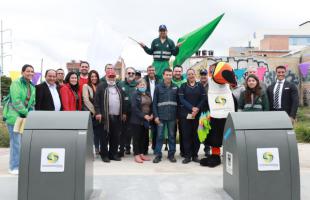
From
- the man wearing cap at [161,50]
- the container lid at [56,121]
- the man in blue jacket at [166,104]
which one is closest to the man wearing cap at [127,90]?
the man in blue jacket at [166,104]

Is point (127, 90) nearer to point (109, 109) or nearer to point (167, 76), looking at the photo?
point (109, 109)

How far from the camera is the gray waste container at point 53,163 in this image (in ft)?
12.8

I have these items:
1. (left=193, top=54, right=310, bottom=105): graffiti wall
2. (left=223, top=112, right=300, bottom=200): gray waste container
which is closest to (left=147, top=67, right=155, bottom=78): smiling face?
(left=223, top=112, right=300, bottom=200): gray waste container

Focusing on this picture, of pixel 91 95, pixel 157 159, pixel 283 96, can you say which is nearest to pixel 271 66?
pixel 283 96

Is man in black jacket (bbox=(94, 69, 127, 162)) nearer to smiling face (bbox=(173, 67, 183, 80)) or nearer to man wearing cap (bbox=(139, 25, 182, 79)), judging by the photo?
smiling face (bbox=(173, 67, 183, 80))

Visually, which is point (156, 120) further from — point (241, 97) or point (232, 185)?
point (232, 185)

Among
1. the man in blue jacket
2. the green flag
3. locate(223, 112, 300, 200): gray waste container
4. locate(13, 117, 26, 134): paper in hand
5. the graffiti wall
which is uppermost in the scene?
the graffiti wall

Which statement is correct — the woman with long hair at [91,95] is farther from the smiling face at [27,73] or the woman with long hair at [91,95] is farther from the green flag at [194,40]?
the green flag at [194,40]

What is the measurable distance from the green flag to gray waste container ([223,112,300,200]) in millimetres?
6040

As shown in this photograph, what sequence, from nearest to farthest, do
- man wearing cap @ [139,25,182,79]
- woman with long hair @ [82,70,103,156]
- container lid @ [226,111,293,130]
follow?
container lid @ [226,111,293,130]
woman with long hair @ [82,70,103,156]
man wearing cap @ [139,25,182,79]

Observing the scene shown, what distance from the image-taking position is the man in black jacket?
689 centimetres

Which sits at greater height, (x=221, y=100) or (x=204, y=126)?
(x=221, y=100)

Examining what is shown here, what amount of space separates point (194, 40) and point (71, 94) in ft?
15.1

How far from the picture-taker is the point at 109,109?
22.9 feet
